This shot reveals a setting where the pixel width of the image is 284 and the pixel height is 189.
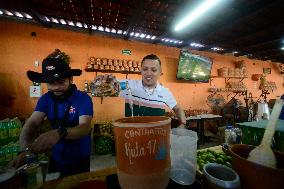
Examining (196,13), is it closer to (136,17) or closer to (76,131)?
(136,17)

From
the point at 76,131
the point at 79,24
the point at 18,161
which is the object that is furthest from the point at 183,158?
the point at 79,24

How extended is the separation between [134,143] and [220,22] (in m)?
5.74

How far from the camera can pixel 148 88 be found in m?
2.88

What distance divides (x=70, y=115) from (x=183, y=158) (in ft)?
5.17

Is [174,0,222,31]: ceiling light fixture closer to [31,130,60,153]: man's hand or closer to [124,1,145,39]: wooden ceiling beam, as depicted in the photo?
[124,1,145,39]: wooden ceiling beam

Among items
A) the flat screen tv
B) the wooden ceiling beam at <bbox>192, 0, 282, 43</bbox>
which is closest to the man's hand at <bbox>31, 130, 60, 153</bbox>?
the wooden ceiling beam at <bbox>192, 0, 282, 43</bbox>

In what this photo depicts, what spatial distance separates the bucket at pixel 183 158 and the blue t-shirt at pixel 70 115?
1.34 meters

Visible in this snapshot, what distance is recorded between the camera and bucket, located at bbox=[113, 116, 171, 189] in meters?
0.61

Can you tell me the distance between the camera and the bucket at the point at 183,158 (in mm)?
883

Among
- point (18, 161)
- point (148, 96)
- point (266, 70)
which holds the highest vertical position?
point (266, 70)

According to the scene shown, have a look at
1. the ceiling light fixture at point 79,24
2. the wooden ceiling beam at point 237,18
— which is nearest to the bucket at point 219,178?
the wooden ceiling beam at point 237,18

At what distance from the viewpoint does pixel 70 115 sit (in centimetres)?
208

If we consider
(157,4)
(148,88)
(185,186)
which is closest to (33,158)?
(185,186)

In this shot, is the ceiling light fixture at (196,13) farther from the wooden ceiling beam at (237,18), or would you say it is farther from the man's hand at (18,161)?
the man's hand at (18,161)
